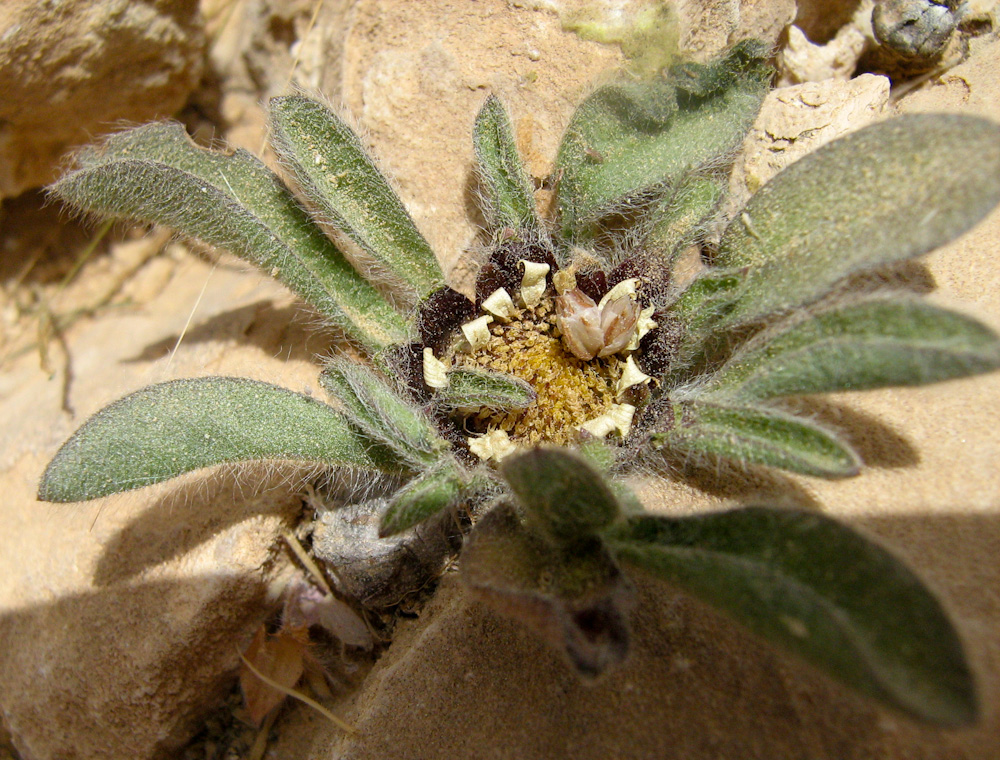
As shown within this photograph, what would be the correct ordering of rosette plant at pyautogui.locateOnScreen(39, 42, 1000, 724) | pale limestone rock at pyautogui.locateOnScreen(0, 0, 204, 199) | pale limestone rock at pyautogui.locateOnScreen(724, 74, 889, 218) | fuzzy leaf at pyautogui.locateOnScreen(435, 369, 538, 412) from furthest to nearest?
1. pale limestone rock at pyautogui.locateOnScreen(0, 0, 204, 199)
2. pale limestone rock at pyautogui.locateOnScreen(724, 74, 889, 218)
3. fuzzy leaf at pyautogui.locateOnScreen(435, 369, 538, 412)
4. rosette plant at pyautogui.locateOnScreen(39, 42, 1000, 724)

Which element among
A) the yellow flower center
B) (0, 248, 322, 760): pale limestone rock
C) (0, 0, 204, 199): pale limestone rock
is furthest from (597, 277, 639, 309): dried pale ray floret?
(0, 0, 204, 199): pale limestone rock

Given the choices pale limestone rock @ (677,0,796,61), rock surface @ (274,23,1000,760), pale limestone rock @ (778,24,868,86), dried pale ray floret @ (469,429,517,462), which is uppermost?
pale limestone rock @ (677,0,796,61)

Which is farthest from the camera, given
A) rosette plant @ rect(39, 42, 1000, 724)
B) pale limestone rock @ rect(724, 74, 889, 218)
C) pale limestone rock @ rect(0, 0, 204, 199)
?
pale limestone rock @ rect(0, 0, 204, 199)

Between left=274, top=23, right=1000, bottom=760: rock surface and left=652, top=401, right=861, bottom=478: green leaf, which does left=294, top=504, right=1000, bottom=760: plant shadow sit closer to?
left=274, top=23, right=1000, bottom=760: rock surface

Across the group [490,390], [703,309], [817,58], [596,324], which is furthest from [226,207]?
[817,58]

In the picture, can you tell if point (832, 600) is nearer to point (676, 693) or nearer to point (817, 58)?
point (676, 693)
